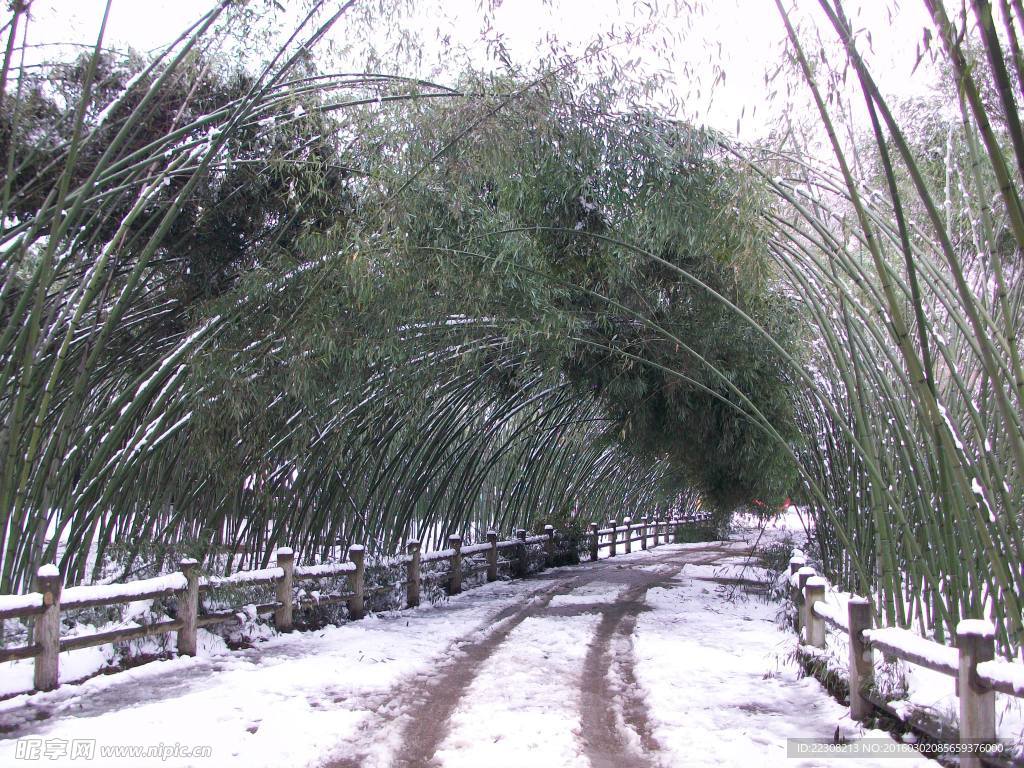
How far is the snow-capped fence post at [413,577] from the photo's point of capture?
315 inches

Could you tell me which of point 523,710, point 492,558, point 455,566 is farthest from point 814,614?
point 492,558

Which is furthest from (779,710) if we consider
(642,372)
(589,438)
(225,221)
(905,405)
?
(589,438)

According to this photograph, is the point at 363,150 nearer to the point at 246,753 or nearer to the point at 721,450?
the point at 246,753

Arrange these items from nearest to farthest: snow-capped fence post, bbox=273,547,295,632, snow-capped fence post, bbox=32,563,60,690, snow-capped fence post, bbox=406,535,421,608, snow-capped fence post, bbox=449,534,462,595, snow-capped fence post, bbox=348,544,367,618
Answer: snow-capped fence post, bbox=32,563,60,690, snow-capped fence post, bbox=273,547,295,632, snow-capped fence post, bbox=348,544,367,618, snow-capped fence post, bbox=406,535,421,608, snow-capped fence post, bbox=449,534,462,595

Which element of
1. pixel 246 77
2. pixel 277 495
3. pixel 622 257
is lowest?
pixel 277 495

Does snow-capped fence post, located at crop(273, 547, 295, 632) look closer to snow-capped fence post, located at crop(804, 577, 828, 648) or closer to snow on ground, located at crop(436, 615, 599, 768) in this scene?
snow on ground, located at crop(436, 615, 599, 768)

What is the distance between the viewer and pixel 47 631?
13.4 ft

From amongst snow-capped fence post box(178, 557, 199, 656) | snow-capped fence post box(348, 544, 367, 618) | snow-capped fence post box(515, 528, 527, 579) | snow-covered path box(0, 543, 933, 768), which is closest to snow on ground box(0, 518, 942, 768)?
snow-covered path box(0, 543, 933, 768)

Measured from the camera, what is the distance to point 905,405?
503 centimetres

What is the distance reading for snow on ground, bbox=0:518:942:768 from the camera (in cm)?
337

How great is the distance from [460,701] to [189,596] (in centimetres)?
200

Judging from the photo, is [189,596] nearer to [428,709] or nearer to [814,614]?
[428,709]

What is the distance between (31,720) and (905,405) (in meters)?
4.95

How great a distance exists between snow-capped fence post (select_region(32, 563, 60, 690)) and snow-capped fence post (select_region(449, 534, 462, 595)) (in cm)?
524
